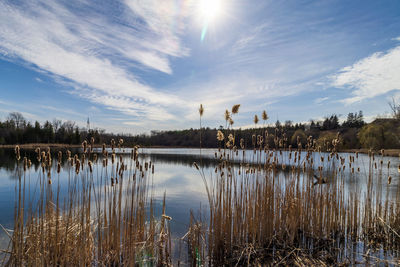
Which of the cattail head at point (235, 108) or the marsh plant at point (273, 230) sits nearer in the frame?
the marsh plant at point (273, 230)

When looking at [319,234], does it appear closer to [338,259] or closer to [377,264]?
[338,259]

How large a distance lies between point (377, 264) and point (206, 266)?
2723mm

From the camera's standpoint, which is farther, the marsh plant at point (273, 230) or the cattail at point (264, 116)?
the cattail at point (264, 116)

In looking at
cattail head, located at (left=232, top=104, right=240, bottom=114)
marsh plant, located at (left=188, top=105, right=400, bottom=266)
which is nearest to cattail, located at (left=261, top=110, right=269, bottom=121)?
marsh plant, located at (left=188, top=105, right=400, bottom=266)

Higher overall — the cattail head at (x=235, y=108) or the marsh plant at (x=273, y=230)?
the cattail head at (x=235, y=108)

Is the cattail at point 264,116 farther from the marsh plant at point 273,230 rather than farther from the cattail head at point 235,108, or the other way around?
the cattail head at point 235,108

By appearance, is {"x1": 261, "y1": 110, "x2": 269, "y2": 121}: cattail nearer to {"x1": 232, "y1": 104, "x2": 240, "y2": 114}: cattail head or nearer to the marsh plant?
the marsh plant

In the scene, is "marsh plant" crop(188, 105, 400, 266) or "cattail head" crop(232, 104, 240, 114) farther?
"cattail head" crop(232, 104, 240, 114)

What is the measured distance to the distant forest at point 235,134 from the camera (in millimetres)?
4555

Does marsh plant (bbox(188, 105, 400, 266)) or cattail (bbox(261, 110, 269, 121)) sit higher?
cattail (bbox(261, 110, 269, 121))

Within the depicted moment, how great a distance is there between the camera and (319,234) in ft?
13.9

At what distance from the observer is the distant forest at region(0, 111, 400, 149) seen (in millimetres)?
4555

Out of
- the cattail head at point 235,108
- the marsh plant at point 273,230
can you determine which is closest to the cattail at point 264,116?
the marsh plant at point 273,230

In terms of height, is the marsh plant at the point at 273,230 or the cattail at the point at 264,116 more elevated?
the cattail at the point at 264,116
